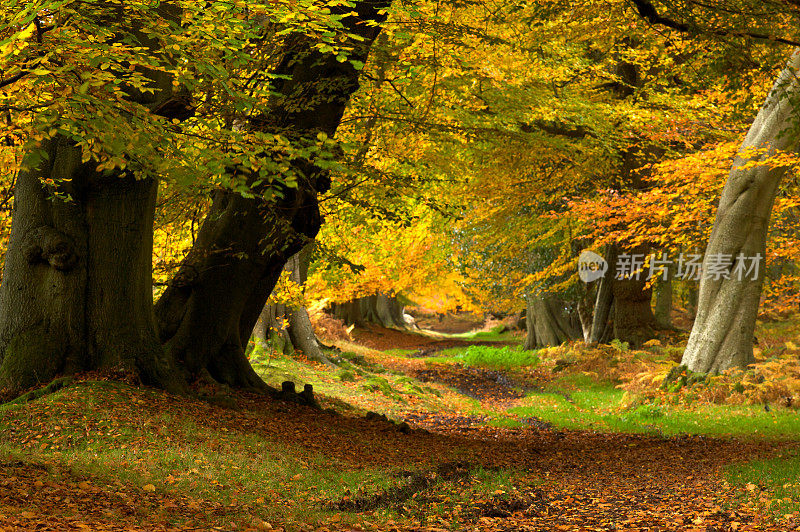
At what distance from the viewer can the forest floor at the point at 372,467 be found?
16.7ft

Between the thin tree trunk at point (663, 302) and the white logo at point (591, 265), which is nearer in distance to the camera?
the white logo at point (591, 265)

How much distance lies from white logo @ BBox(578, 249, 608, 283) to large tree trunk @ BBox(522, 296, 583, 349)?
128 inches

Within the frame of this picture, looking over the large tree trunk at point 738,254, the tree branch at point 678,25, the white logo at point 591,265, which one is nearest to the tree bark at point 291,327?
the white logo at point 591,265

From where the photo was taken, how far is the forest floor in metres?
5.10

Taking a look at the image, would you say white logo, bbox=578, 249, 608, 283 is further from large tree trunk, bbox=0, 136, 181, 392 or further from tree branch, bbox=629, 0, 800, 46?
large tree trunk, bbox=0, 136, 181, 392

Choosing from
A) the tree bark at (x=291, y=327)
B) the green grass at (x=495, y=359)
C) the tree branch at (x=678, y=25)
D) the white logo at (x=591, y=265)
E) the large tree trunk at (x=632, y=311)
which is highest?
the tree branch at (x=678, y=25)

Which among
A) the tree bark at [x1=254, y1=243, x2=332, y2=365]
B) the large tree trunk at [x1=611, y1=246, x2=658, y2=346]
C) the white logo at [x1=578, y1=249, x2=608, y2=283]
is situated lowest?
the tree bark at [x1=254, y1=243, x2=332, y2=365]

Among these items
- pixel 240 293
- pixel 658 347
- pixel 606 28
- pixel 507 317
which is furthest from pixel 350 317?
pixel 240 293

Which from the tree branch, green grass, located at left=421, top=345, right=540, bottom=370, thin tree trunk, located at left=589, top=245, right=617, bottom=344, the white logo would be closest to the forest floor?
the tree branch

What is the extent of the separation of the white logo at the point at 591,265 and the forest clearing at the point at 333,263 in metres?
0.66

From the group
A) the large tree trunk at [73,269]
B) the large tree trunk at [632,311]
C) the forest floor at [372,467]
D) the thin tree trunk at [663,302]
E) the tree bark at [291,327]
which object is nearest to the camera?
the forest floor at [372,467]

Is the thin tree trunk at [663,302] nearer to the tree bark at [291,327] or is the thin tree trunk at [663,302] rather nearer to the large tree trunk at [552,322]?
the large tree trunk at [552,322]

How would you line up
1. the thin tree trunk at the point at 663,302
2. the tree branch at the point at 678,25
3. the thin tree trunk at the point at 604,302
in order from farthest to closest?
the thin tree trunk at the point at 663,302, the thin tree trunk at the point at 604,302, the tree branch at the point at 678,25

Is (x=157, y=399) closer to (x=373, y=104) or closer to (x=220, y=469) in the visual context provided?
(x=220, y=469)
